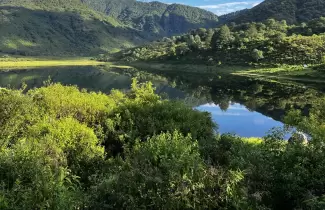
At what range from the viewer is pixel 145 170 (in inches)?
580

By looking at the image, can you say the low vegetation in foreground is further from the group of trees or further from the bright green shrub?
the group of trees

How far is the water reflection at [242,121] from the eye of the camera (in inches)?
2096

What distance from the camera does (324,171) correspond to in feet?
50.3

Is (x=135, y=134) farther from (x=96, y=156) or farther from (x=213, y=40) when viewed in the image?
(x=213, y=40)

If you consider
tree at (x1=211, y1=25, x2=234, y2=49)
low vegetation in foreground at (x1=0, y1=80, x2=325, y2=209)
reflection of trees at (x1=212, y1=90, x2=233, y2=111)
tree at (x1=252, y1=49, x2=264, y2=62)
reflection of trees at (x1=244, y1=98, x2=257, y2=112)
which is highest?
tree at (x1=211, y1=25, x2=234, y2=49)

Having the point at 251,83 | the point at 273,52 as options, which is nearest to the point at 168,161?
the point at 251,83

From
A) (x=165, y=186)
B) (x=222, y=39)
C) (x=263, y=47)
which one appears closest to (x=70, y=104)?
(x=165, y=186)

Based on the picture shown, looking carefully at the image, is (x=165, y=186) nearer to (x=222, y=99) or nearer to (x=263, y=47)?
(x=222, y=99)

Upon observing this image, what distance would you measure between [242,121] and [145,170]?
158 ft

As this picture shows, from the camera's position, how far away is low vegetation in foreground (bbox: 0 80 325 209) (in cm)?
1367

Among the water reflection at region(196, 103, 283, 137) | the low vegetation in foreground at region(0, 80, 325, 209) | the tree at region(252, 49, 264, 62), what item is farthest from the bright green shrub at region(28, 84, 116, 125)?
the tree at region(252, 49, 264, 62)

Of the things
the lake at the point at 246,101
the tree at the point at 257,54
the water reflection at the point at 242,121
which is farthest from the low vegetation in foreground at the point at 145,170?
the tree at the point at 257,54

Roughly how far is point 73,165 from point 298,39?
151471 millimetres

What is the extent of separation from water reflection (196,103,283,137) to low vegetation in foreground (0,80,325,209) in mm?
28761
